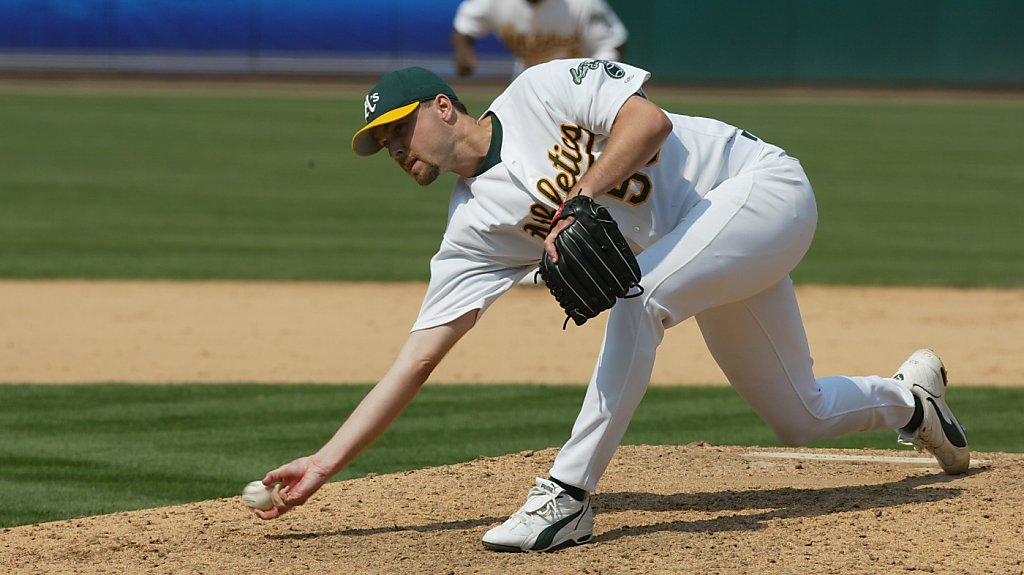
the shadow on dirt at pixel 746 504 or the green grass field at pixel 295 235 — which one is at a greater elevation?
the shadow on dirt at pixel 746 504

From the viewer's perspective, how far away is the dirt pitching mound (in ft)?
12.1

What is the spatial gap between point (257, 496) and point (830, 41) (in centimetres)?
2959

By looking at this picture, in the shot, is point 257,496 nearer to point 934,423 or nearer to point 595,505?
point 595,505

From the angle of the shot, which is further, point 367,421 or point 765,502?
point 765,502

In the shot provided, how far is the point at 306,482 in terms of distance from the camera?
12.7ft

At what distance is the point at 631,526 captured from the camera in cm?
410

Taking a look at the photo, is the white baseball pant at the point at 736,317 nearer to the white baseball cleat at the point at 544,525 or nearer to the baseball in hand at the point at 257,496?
the white baseball cleat at the point at 544,525

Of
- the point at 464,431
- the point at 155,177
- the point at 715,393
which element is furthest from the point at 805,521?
the point at 155,177

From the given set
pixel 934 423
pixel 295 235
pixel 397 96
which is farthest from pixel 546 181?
pixel 295 235

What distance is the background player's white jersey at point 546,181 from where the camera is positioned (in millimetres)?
3822

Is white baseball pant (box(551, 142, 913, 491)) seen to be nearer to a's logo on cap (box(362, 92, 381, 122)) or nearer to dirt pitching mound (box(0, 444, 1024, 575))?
dirt pitching mound (box(0, 444, 1024, 575))

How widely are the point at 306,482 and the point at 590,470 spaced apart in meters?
0.74

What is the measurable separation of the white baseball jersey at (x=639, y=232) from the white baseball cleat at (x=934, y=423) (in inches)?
23.4

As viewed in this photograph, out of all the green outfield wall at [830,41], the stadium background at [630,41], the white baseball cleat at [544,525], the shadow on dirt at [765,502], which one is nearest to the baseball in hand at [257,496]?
the white baseball cleat at [544,525]
